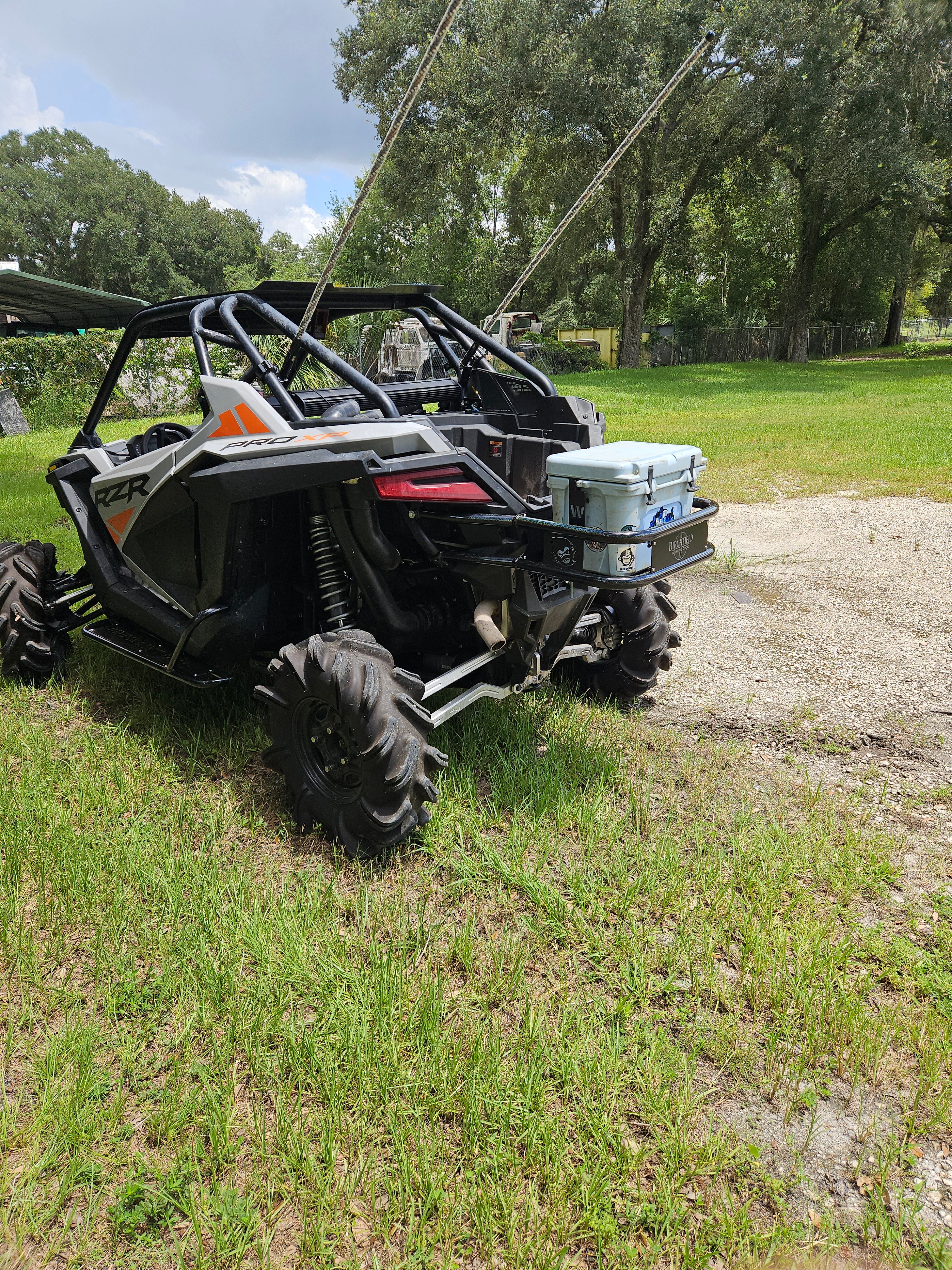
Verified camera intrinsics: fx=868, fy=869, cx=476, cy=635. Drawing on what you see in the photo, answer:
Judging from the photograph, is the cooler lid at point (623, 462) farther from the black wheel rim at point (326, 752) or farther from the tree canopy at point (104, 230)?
the tree canopy at point (104, 230)

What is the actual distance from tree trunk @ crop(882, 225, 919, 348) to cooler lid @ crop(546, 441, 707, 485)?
36305 millimetres

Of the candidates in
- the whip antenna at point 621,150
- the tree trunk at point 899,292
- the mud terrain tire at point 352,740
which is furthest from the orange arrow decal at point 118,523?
the tree trunk at point 899,292

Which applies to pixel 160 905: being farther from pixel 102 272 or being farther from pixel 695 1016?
pixel 102 272

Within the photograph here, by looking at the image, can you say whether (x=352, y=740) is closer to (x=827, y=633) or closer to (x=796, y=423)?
(x=827, y=633)

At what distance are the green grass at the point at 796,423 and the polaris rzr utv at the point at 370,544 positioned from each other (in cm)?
596

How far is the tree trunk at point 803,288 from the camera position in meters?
33.3

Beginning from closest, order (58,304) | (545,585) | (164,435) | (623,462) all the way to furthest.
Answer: (623,462) → (545,585) → (164,435) → (58,304)

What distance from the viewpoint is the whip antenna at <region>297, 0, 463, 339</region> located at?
2305 millimetres

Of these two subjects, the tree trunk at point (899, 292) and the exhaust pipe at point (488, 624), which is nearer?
the exhaust pipe at point (488, 624)

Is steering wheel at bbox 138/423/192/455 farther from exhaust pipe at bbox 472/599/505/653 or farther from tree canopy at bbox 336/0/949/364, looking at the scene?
tree canopy at bbox 336/0/949/364

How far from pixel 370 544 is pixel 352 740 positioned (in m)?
0.73

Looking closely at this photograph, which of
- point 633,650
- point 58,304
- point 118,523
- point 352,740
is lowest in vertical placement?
point 633,650

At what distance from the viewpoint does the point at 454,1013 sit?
2445mm

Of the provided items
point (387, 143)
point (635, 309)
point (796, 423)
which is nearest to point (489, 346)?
point (387, 143)
